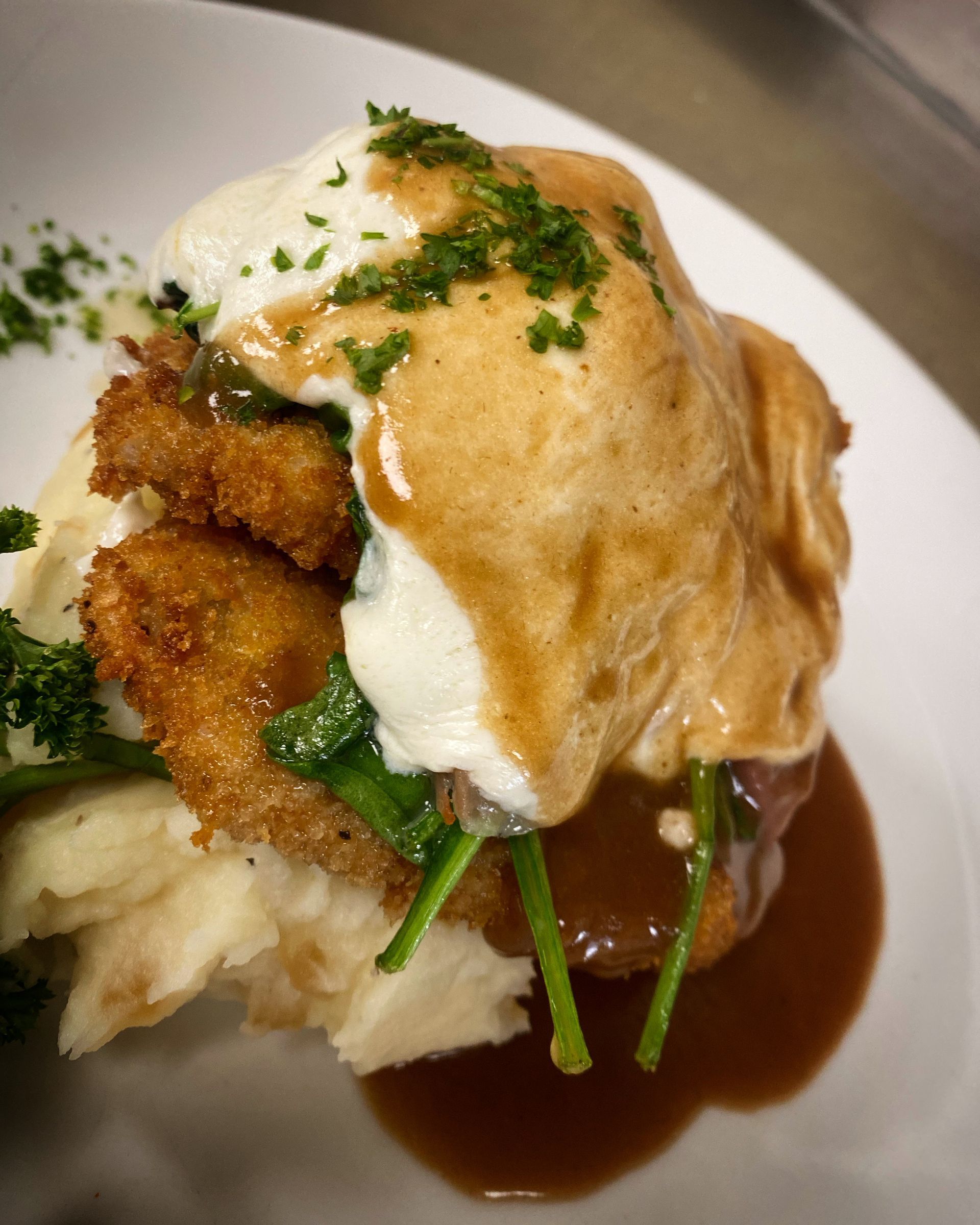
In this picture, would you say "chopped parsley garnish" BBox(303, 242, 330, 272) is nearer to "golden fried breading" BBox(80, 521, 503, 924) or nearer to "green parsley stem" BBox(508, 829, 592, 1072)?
"golden fried breading" BBox(80, 521, 503, 924)

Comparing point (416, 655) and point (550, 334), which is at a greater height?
point (550, 334)

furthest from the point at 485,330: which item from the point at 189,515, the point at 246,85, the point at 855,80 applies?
the point at 855,80

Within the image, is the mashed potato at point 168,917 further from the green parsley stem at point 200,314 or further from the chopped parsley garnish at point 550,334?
the chopped parsley garnish at point 550,334

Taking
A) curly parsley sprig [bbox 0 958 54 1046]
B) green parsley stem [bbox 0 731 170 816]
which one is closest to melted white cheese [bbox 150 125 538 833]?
green parsley stem [bbox 0 731 170 816]

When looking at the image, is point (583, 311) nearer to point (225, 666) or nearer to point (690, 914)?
point (225, 666)

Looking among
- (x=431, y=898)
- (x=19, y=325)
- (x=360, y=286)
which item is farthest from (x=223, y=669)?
(x=19, y=325)

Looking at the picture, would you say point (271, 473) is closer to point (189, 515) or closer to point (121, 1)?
point (189, 515)

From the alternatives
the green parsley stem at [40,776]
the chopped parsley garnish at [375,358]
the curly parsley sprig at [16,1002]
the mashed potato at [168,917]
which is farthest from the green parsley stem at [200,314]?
the curly parsley sprig at [16,1002]
